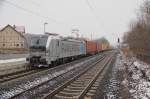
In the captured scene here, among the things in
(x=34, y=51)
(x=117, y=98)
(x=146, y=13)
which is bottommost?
(x=117, y=98)

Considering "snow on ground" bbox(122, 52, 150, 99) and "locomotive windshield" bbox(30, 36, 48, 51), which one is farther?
"locomotive windshield" bbox(30, 36, 48, 51)

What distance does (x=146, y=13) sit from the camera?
29281mm

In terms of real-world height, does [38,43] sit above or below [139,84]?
Answer: above

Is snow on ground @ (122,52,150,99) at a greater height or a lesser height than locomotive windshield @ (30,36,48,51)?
lesser

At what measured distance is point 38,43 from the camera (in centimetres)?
2498

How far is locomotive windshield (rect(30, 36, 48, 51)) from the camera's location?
24734 mm

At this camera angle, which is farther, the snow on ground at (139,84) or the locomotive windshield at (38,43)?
the locomotive windshield at (38,43)

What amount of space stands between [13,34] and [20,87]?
76936 millimetres

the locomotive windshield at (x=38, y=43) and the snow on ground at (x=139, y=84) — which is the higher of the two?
the locomotive windshield at (x=38, y=43)

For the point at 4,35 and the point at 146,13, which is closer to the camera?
the point at 146,13

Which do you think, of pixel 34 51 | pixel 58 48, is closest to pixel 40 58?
pixel 34 51

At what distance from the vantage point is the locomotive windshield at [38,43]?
2473 centimetres

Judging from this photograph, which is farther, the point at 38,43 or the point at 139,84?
the point at 38,43

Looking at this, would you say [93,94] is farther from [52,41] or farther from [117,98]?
[52,41]
